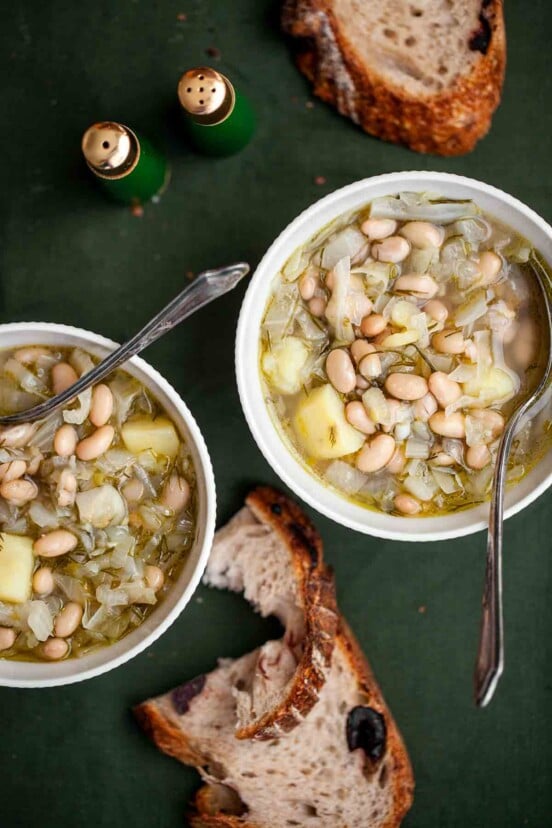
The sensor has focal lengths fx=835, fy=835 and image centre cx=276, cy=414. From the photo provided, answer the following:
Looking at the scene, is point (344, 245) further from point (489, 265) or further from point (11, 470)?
point (11, 470)

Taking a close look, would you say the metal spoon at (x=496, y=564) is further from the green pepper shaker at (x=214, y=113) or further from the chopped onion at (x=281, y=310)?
the green pepper shaker at (x=214, y=113)

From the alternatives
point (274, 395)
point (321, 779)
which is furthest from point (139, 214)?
point (321, 779)

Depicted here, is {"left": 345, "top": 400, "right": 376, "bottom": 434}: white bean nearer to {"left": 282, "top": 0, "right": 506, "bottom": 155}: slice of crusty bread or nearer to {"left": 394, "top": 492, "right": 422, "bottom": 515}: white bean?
{"left": 394, "top": 492, "right": 422, "bottom": 515}: white bean

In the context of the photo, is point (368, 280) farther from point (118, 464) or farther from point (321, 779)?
point (321, 779)

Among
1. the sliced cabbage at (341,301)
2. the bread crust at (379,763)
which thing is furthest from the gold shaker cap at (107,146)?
the bread crust at (379,763)

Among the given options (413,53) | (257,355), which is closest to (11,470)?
(257,355)
